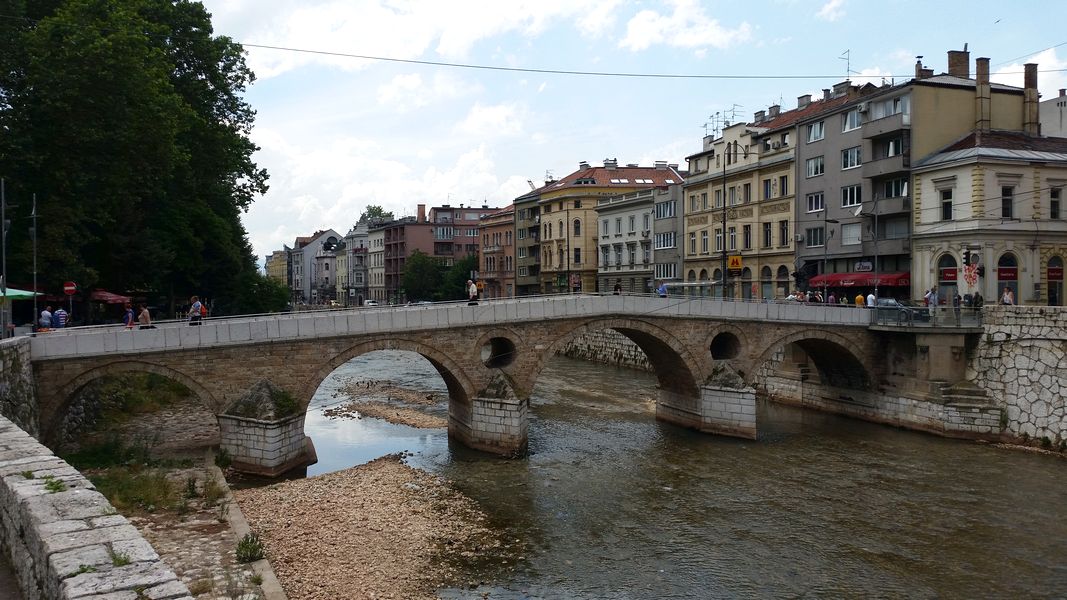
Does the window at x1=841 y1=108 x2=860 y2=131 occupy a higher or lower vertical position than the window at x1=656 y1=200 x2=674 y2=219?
higher

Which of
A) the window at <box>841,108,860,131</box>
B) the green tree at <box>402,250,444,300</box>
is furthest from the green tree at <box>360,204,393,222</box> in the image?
the window at <box>841,108,860,131</box>

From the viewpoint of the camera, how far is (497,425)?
24.4m

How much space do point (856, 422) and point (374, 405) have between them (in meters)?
19.9

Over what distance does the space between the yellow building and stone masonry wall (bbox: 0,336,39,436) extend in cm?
4555

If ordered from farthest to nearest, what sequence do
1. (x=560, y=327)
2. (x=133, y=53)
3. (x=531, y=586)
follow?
(x=560, y=327) → (x=133, y=53) → (x=531, y=586)

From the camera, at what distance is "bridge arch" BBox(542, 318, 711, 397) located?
2673 centimetres

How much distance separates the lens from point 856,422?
30.2 m

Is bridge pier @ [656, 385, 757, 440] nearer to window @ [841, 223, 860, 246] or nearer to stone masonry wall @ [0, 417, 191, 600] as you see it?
window @ [841, 223, 860, 246]

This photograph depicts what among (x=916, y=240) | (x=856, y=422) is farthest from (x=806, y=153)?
(x=856, y=422)

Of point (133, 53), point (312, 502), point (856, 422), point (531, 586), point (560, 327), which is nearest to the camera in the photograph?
point (531, 586)

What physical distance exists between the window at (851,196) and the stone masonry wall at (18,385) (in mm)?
34868

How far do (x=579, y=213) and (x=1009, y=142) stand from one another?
36.7m

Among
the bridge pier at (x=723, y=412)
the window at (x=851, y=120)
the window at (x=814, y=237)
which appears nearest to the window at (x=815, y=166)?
the window at (x=851, y=120)

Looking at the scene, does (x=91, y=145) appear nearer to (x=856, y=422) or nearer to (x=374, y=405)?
(x=374, y=405)
